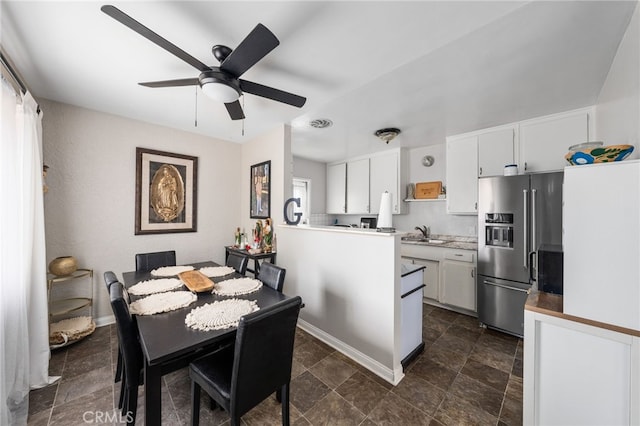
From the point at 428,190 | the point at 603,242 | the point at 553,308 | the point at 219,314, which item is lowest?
the point at 219,314

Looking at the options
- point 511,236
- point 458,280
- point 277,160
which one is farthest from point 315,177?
point 511,236

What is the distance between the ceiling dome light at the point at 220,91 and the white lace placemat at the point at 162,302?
1420mm

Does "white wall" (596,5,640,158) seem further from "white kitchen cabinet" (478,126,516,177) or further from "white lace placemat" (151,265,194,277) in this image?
"white lace placemat" (151,265,194,277)

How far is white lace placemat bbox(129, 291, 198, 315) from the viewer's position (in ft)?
4.69

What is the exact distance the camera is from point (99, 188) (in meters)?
2.73

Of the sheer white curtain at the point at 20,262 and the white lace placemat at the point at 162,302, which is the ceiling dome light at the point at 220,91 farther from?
the white lace placemat at the point at 162,302

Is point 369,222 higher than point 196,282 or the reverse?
higher

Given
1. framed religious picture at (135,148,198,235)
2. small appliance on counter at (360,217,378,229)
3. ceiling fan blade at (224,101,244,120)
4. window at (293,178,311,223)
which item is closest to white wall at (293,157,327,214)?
window at (293,178,311,223)

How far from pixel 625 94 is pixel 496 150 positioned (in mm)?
1509

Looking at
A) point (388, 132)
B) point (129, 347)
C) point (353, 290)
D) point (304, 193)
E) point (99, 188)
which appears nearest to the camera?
point (129, 347)

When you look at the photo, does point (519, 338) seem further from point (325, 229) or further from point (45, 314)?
point (45, 314)

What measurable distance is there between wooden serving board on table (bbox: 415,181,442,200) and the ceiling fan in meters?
2.88

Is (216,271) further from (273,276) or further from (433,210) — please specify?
(433,210)

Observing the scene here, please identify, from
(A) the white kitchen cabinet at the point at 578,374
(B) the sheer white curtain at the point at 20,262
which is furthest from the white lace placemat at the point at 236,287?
(A) the white kitchen cabinet at the point at 578,374
